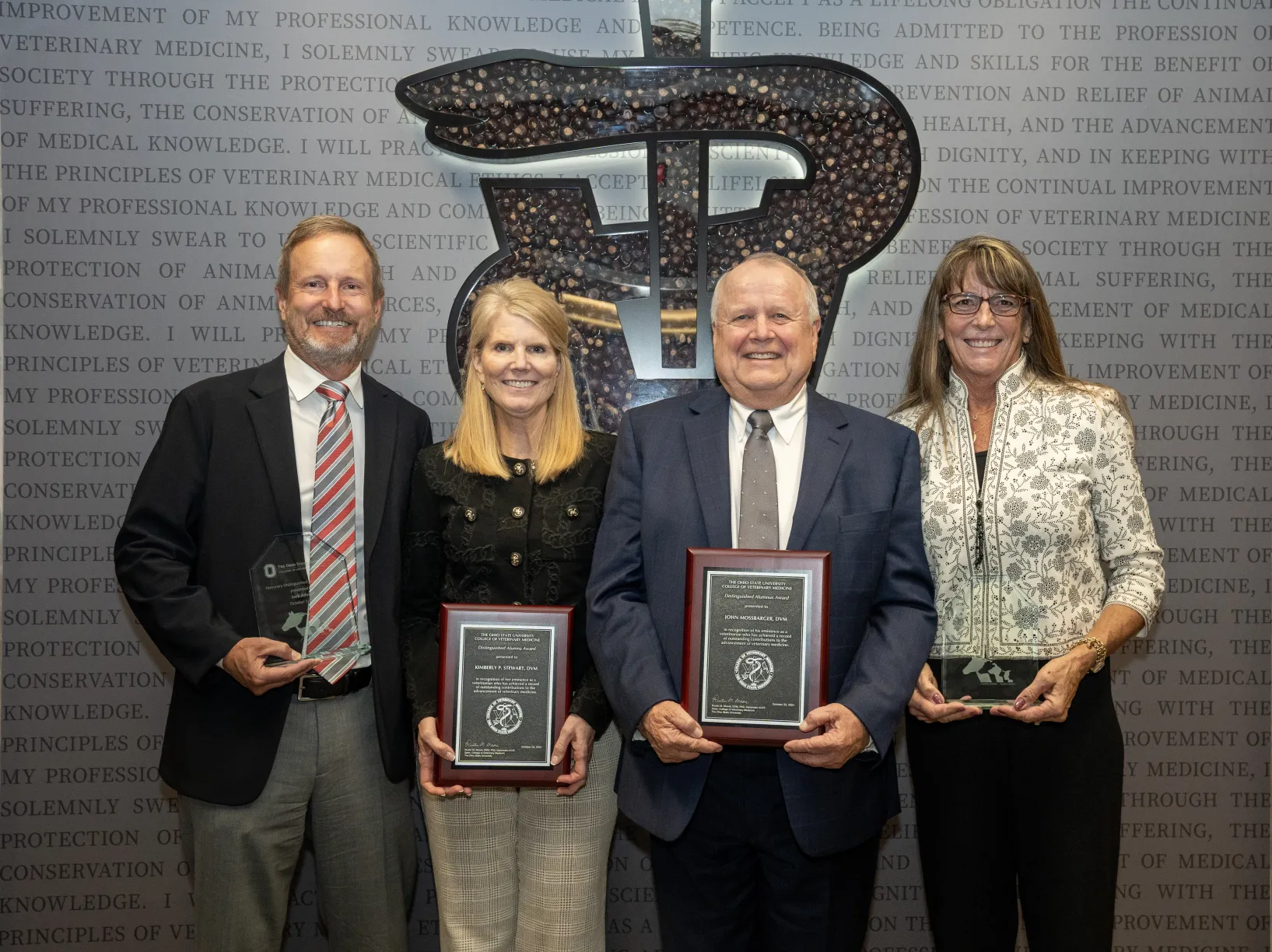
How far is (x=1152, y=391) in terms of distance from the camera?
3.09 metres

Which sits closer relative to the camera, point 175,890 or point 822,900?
point 822,900

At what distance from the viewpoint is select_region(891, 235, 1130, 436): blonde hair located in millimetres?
2297

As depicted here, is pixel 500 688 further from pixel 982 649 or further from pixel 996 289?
pixel 996 289

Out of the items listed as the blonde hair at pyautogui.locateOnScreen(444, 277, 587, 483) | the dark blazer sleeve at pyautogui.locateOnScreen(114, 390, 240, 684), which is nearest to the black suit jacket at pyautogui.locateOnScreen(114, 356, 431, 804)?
the dark blazer sleeve at pyautogui.locateOnScreen(114, 390, 240, 684)

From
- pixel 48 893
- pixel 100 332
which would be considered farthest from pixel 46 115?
pixel 48 893

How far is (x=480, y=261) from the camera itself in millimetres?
3016

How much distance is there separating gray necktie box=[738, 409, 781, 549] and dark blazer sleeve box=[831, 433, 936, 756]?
0.27 meters

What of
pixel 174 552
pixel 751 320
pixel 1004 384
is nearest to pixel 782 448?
pixel 751 320

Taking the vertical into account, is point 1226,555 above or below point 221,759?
above

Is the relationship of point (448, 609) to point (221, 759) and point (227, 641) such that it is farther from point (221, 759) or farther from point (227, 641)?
Result: point (221, 759)

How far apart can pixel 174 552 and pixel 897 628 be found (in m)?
1.72

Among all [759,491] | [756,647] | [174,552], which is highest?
[759,491]

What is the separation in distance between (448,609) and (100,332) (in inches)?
67.4

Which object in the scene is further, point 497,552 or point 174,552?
point 174,552
